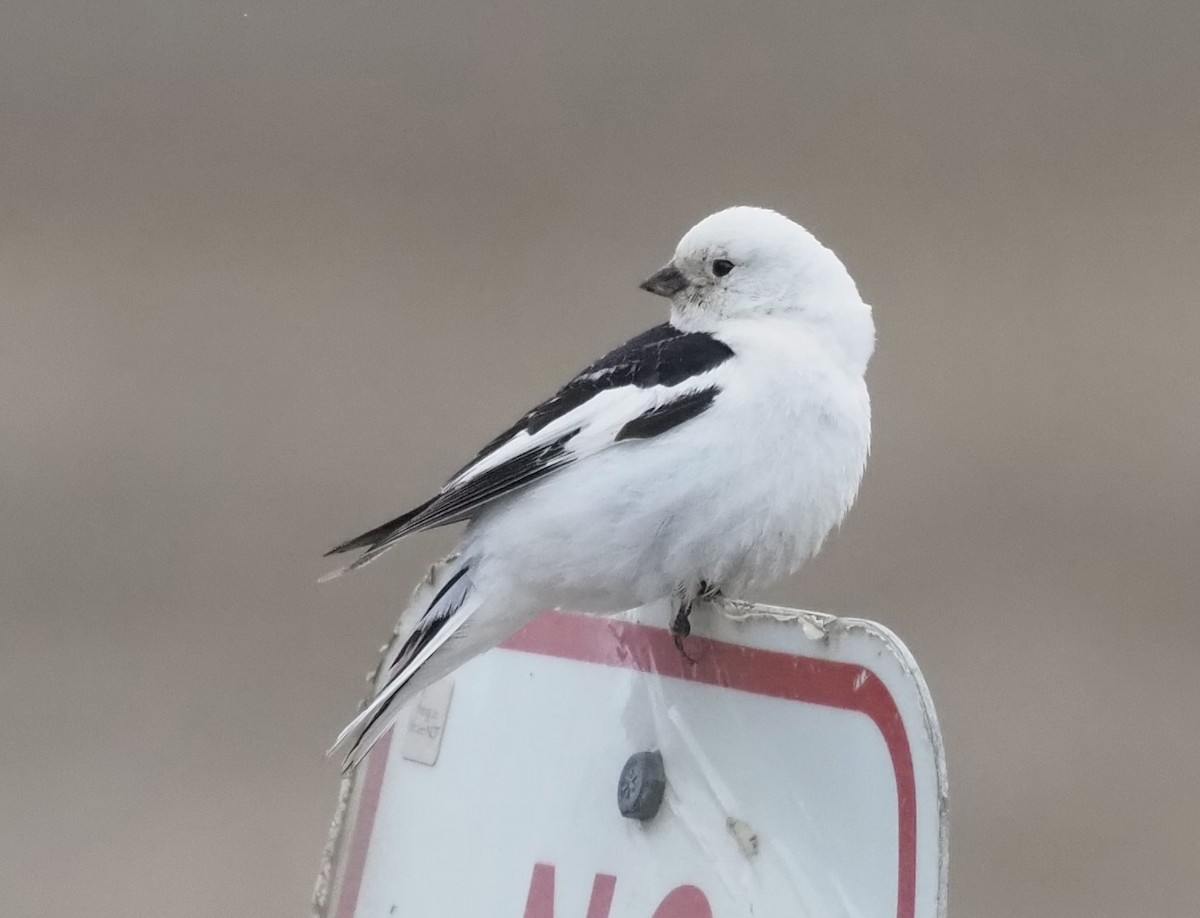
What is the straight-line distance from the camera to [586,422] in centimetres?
257

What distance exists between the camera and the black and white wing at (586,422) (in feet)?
8.05

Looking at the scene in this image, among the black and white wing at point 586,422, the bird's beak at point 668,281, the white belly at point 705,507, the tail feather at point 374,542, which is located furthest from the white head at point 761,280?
the tail feather at point 374,542

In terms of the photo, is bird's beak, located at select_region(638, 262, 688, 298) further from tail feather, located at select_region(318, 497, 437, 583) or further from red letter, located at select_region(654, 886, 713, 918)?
red letter, located at select_region(654, 886, 713, 918)

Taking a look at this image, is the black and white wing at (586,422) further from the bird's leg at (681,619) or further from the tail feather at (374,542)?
the bird's leg at (681,619)

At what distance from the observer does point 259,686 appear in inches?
257

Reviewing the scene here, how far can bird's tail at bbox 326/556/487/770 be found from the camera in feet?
7.03

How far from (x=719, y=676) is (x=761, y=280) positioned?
3.54 feet

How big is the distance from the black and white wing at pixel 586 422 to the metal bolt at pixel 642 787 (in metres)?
0.65

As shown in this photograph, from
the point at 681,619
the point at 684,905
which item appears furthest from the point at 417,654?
the point at 684,905

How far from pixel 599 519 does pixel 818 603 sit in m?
3.77

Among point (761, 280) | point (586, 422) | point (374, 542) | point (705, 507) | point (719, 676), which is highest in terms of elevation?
point (761, 280)

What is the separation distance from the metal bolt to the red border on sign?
0.34 feet

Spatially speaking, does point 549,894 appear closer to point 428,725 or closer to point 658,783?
point 658,783

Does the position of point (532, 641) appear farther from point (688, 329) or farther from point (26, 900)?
point (26, 900)
